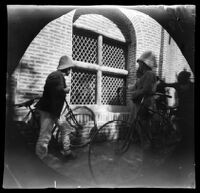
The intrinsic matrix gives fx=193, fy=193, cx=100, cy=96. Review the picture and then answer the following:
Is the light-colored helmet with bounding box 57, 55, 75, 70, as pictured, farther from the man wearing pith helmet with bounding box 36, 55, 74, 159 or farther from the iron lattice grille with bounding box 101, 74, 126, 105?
the iron lattice grille with bounding box 101, 74, 126, 105

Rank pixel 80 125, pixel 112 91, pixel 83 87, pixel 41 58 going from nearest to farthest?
pixel 41 58, pixel 80 125, pixel 83 87, pixel 112 91

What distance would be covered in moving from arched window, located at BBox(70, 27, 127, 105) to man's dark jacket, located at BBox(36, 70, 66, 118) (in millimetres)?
218

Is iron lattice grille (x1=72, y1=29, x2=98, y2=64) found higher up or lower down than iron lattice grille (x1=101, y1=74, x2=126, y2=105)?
higher up

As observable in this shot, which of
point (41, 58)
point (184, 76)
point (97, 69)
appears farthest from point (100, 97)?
point (184, 76)

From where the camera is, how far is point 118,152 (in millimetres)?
2727

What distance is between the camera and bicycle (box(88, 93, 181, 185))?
105 inches

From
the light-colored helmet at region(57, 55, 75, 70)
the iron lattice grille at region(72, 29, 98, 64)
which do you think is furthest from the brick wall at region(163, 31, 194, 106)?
the light-colored helmet at region(57, 55, 75, 70)

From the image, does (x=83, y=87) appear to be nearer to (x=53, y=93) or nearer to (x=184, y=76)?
(x=53, y=93)

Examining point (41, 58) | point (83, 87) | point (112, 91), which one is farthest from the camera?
point (112, 91)

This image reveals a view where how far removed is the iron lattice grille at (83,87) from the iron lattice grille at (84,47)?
0.20 meters

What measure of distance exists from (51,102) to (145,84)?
4.34 ft

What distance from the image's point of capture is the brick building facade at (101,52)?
8.25ft

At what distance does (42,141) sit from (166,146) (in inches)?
70.2

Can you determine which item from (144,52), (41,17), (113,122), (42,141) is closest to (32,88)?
(42,141)
